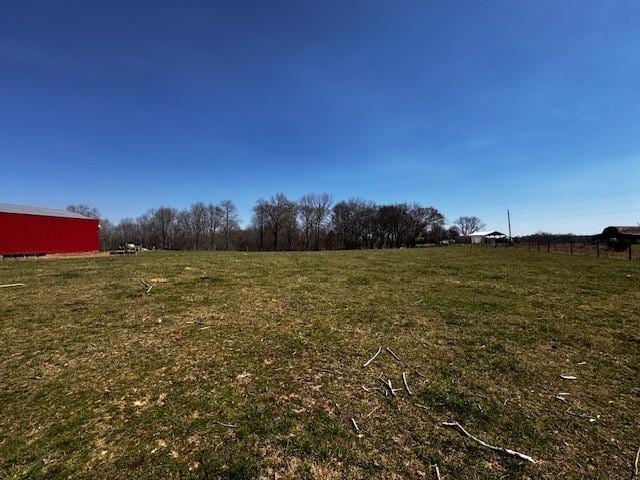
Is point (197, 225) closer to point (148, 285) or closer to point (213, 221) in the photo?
point (213, 221)

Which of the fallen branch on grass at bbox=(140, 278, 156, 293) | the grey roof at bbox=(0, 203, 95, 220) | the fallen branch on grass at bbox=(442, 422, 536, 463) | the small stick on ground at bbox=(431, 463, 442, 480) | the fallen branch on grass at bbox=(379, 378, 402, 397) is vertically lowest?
the small stick on ground at bbox=(431, 463, 442, 480)

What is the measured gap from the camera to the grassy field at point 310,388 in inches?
97.0

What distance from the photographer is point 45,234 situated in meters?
26.1

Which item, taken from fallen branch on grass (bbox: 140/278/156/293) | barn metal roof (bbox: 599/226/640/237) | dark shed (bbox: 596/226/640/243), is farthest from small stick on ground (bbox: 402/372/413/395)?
barn metal roof (bbox: 599/226/640/237)

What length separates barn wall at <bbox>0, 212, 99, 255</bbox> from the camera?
24.0m

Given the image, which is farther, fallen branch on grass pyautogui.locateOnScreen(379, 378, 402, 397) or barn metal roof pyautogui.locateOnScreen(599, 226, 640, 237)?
barn metal roof pyautogui.locateOnScreen(599, 226, 640, 237)

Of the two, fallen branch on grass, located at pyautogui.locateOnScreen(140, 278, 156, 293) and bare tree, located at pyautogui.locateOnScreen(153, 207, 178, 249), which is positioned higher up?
bare tree, located at pyautogui.locateOnScreen(153, 207, 178, 249)

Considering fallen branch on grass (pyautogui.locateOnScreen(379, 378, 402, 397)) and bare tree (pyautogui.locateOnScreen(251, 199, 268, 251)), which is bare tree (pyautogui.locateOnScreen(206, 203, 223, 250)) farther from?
fallen branch on grass (pyautogui.locateOnScreen(379, 378, 402, 397))

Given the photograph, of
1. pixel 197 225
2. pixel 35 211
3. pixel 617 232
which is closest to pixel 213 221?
pixel 197 225

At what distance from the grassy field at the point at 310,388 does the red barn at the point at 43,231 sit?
23.6m

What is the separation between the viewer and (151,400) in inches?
129

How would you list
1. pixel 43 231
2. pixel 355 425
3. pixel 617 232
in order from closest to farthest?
1. pixel 355 425
2. pixel 43 231
3. pixel 617 232

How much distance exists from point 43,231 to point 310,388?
31.9m

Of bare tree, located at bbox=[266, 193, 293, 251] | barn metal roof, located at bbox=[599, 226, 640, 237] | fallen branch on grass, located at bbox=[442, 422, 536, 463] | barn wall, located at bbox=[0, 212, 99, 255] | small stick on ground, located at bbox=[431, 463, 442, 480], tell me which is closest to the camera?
small stick on ground, located at bbox=[431, 463, 442, 480]
